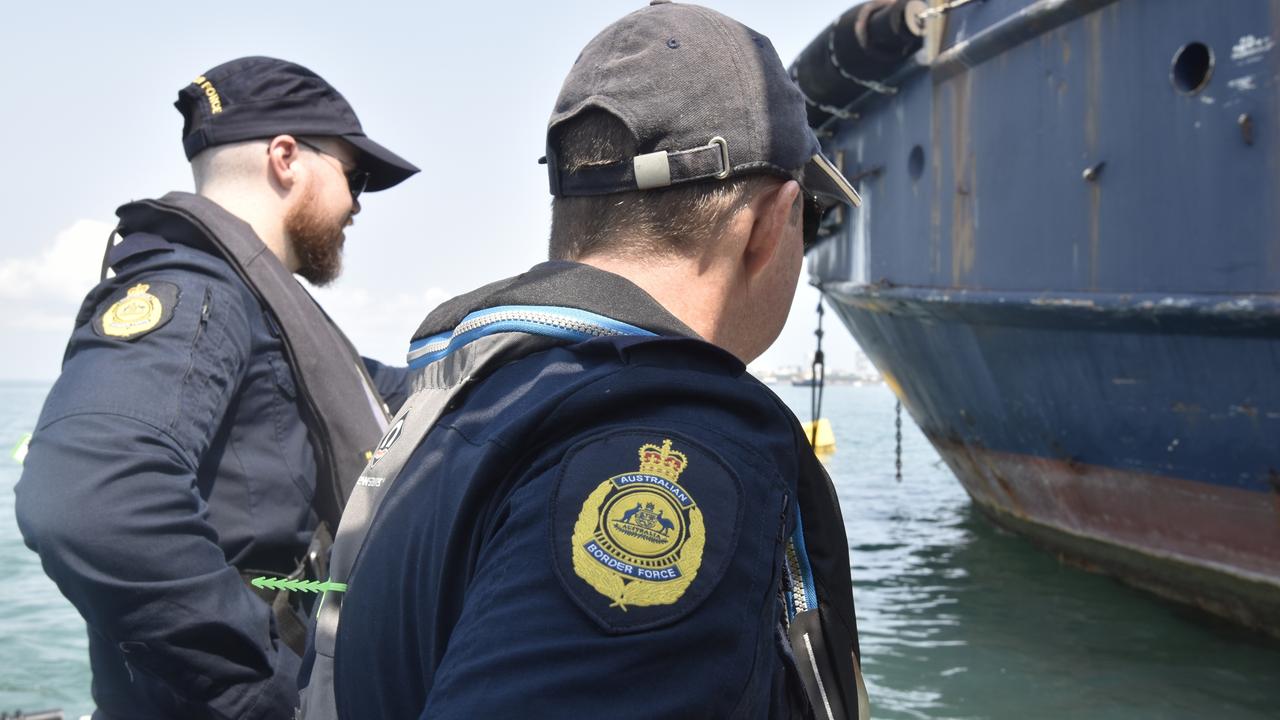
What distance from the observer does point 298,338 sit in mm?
2377

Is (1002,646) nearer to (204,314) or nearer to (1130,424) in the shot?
(1130,424)

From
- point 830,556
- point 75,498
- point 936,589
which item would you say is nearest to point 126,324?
point 75,498

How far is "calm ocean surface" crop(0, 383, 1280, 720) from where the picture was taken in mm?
5332

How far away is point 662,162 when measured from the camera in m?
1.14

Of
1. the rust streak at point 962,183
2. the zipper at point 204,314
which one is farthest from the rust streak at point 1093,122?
the zipper at point 204,314

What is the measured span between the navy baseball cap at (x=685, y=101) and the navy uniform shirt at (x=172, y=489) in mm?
1144

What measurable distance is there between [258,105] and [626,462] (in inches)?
77.1

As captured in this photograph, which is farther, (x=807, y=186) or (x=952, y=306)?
(x=952, y=306)

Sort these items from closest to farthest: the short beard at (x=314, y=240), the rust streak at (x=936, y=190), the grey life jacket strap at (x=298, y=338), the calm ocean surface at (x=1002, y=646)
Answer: the grey life jacket strap at (x=298, y=338) → the short beard at (x=314, y=240) → the calm ocean surface at (x=1002, y=646) → the rust streak at (x=936, y=190)

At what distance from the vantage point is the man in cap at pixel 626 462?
0.85 metres

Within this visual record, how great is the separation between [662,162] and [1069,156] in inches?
232

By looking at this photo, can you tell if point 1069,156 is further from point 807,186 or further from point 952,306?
point 807,186

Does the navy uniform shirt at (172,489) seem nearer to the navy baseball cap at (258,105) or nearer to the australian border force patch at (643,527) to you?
the navy baseball cap at (258,105)

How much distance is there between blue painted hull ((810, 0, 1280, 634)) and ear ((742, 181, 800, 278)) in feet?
15.4
